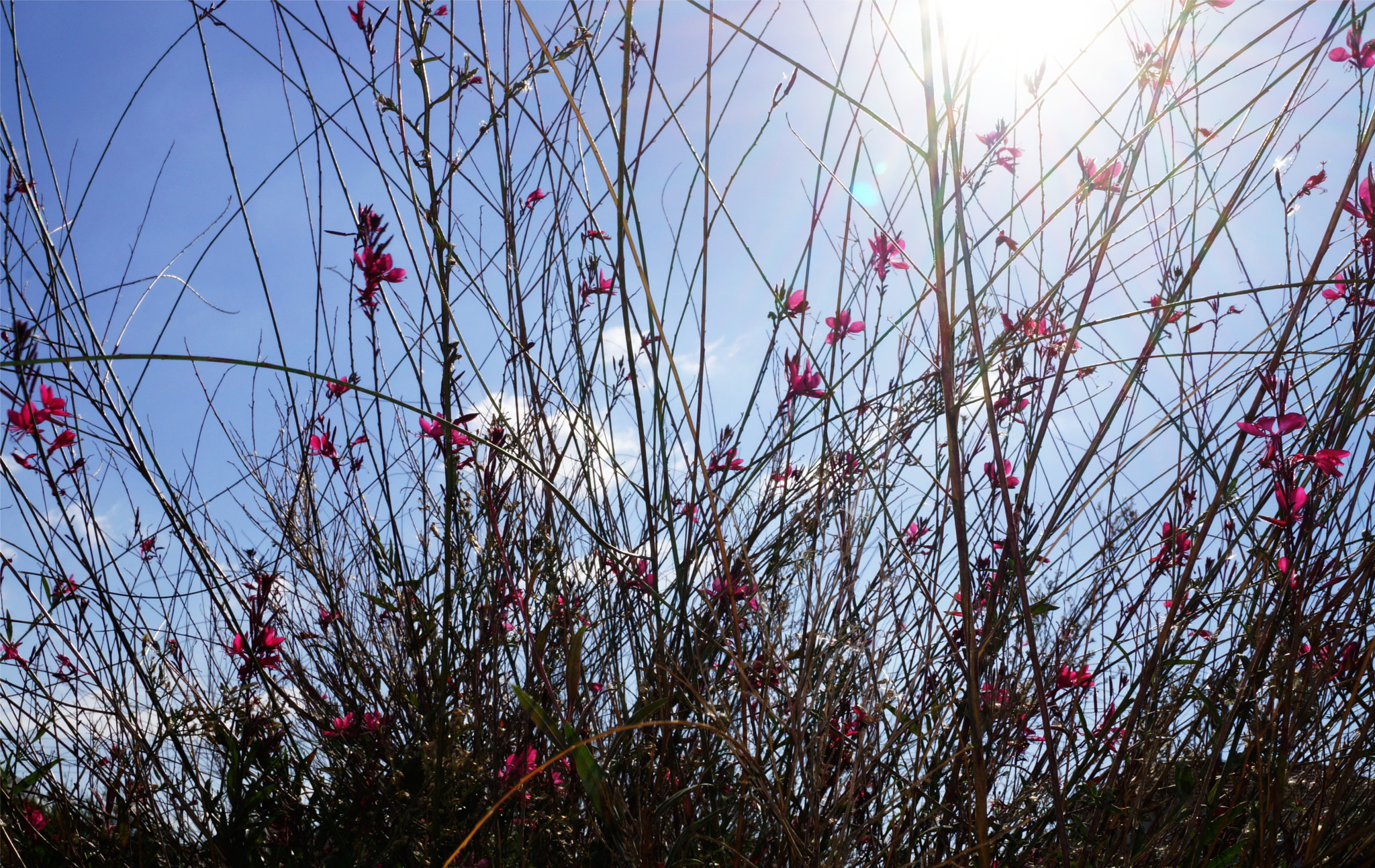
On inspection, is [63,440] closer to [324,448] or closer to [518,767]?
[324,448]

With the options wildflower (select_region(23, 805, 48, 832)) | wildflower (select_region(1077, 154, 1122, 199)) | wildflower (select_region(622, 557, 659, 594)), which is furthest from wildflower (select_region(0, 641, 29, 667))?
wildflower (select_region(1077, 154, 1122, 199))

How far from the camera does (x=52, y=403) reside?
1340mm

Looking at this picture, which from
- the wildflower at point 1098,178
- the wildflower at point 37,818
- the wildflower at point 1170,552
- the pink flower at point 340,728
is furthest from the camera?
the wildflower at point 37,818

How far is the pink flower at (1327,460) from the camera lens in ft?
2.82

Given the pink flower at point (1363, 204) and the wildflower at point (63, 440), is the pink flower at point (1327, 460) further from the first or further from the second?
the wildflower at point (63, 440)

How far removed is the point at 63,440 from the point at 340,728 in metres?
0.66

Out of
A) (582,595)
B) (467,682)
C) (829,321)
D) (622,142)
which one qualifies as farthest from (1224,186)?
(467,682)

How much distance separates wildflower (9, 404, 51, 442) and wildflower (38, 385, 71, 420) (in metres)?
0.02

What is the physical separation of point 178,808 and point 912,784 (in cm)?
114

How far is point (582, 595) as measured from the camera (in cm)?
136

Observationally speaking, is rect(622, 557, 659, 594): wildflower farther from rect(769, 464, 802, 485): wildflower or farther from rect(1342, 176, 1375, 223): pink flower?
rect(1342, 176, 1375, 223): pink flower

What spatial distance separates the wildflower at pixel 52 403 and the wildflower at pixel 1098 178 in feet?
4.83

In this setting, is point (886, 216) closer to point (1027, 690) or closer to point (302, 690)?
point (1027, 690)

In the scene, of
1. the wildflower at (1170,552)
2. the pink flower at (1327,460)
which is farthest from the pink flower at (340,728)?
the pink flower at (1327,460)
